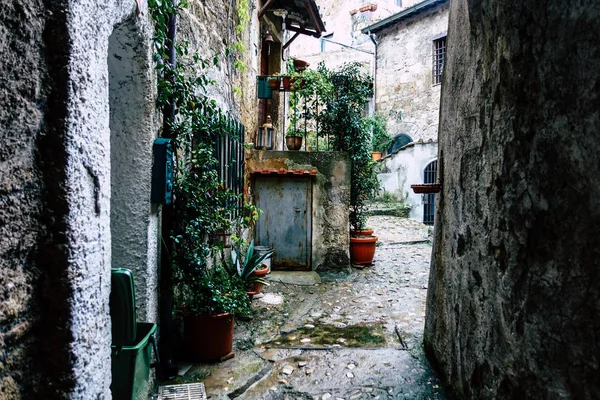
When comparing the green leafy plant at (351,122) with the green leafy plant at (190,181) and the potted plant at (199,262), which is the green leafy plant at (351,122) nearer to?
the green leafy plant at (190,181)

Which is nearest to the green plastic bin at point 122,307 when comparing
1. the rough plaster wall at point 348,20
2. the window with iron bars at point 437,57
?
the window with iron bars at point 437,57

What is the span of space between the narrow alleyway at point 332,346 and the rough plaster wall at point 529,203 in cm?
80

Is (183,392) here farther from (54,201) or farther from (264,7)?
(264,7)

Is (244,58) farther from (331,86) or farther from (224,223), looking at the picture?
(224,223)

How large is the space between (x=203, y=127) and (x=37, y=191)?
2150mm

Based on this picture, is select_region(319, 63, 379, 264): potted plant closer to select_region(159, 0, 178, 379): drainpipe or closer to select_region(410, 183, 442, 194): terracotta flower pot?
select_region(410, 183, 442, 194): terracotta flower pot

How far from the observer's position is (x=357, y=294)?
228 inches

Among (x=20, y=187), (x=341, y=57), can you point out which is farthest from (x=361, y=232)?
(x=341, y=57)

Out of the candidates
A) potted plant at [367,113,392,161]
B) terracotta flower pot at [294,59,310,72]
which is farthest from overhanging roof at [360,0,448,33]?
terracotta flower pot at [294,59,310,72]

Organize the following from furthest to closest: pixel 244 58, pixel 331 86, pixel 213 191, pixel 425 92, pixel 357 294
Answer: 1. pixel 425 92
2. pixel 331 86
3. pixel 244 58
4. pixel 357 294
5. pixel 213 191

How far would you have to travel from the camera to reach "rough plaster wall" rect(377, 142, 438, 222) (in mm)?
12445

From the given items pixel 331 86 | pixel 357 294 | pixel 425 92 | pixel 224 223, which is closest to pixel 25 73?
pixel 224 223

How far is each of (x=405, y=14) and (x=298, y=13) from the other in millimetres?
8269

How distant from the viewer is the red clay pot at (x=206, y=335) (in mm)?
3432
